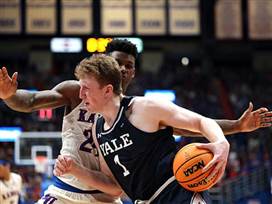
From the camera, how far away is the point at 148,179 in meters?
4.16

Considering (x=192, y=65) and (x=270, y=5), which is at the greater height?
(x=270, y=5)

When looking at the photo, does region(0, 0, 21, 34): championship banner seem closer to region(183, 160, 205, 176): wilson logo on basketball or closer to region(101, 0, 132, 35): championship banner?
region(101, 0, 132, 35): championship banner

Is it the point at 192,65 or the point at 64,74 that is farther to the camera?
the point at 192,65

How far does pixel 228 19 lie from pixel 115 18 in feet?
12.5

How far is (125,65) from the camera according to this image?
5.00 metres

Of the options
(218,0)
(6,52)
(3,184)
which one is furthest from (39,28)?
(3,184)

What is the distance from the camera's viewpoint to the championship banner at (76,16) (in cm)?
2039

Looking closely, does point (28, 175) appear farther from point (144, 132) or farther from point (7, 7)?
point (144, 132)

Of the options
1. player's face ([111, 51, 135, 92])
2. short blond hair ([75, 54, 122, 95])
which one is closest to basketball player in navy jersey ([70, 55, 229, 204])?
short blond hair ([75, 54, 122, 95])

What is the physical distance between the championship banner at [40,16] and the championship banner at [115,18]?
1.63 meters

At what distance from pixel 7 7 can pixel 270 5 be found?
8.68 m

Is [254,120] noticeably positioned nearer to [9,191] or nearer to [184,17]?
[9,191]

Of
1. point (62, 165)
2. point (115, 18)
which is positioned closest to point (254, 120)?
point (62, 165)

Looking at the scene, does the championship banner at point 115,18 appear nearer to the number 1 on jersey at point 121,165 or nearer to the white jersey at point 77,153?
Answer: the white jersey at point 77,153
